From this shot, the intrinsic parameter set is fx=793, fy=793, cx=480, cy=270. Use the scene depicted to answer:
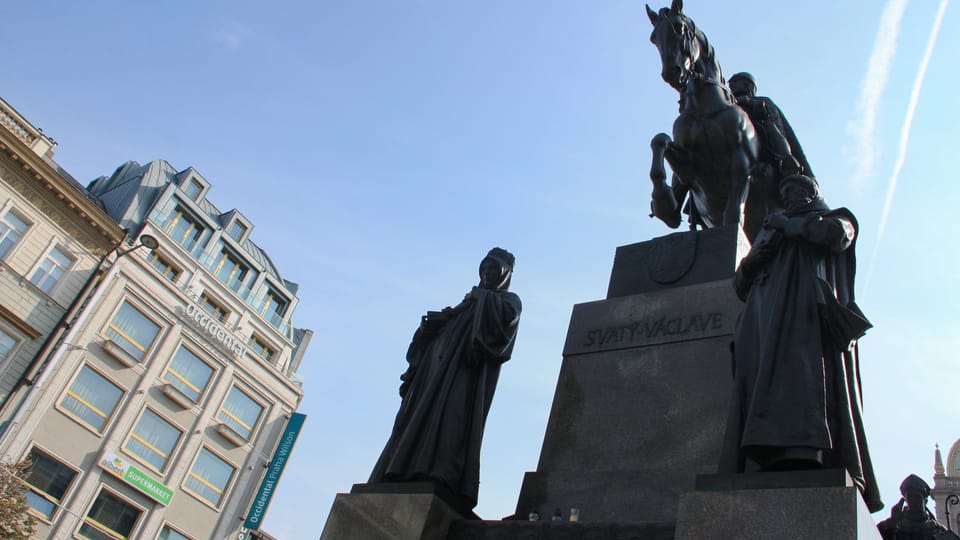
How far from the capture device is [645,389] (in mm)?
7301

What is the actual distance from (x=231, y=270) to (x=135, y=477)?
14697 mm

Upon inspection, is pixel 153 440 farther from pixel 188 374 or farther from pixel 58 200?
pixel 58 200

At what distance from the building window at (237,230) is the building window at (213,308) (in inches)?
206

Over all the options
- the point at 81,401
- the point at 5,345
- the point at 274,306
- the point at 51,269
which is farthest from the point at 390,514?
the point at 274,306

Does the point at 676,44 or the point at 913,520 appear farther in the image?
the point at 676,44

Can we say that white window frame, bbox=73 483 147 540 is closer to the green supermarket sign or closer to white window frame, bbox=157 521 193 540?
the green supermarket sign

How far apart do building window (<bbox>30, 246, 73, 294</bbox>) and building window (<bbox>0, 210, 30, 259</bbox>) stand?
1650mm

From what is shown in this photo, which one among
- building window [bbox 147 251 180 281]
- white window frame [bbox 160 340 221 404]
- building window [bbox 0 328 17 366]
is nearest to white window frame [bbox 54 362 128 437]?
white window frame [bbox 160 340 221 404]

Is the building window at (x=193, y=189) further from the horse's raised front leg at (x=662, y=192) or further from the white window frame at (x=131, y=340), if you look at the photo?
the horse's raised front leg at (x=662, y=192)

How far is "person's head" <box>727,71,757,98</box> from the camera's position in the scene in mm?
10523

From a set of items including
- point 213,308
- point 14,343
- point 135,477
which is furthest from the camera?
point 213,308

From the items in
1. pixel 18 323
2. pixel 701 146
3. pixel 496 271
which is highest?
pixel 18 323

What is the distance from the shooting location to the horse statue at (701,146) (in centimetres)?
907

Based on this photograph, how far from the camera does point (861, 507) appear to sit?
4426mm
